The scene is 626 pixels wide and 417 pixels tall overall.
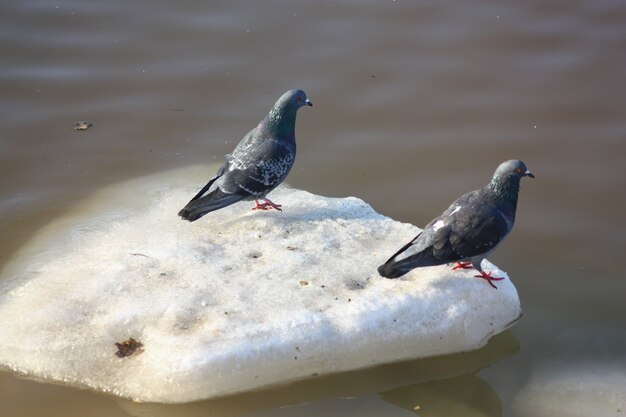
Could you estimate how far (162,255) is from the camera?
5.41 m

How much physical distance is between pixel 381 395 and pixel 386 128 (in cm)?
327

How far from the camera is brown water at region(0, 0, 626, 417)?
16.1 feet

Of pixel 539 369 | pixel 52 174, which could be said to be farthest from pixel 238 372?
pixel 52 174

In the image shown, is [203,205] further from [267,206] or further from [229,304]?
[229,304]

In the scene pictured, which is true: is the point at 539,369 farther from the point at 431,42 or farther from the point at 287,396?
the point at 431,42

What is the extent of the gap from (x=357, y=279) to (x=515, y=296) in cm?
100

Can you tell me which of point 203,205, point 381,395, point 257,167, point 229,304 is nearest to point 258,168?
point 257,167

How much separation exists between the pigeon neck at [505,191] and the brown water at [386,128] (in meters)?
0.66

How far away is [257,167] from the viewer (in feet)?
20.0

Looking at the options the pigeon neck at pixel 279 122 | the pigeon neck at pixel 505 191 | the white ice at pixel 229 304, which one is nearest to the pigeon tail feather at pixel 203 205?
the white ice at pixel 229 304

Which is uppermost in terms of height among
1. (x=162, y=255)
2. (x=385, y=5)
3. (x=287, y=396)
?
(x=385, y=5)

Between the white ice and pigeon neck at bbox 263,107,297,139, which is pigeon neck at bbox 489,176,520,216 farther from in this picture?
pigeon neck at bbox 263,107,297,139

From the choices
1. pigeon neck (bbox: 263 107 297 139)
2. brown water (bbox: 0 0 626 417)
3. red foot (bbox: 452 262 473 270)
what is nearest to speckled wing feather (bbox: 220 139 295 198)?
pigeon neck (bbox: 263 107 297 139)

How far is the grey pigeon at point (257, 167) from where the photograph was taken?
19.3ft
